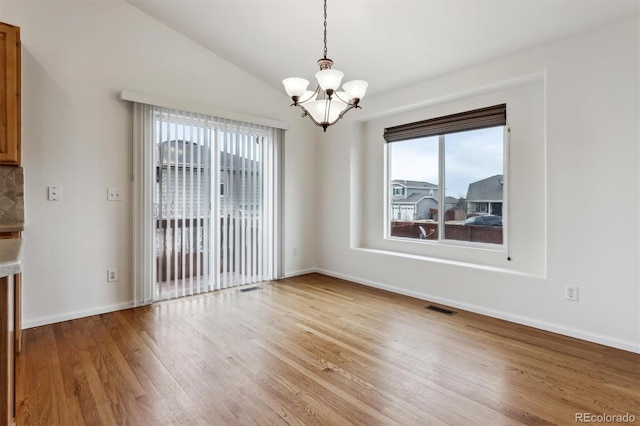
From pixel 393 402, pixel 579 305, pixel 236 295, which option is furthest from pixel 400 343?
pixel 236 295

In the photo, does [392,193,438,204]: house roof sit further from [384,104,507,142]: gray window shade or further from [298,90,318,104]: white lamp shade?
[298,90,318,104]: white lamp shade

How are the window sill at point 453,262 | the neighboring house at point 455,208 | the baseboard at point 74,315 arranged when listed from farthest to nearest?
the neighboring house at point 455,208 → the window sill at point 453,262 → the baseboard at point 74,315

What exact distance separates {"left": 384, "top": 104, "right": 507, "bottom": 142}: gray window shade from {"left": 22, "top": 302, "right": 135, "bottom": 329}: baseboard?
3718 mm

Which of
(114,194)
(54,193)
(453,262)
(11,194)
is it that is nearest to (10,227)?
(11,194)

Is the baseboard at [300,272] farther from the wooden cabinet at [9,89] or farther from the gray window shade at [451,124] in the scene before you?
the wooden cabinet at [9,89]

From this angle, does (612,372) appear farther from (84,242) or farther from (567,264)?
(84,242)

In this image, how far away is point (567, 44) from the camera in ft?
9.20

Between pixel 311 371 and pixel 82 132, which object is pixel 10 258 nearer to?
pixel 311 371

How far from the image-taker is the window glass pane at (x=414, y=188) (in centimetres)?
417

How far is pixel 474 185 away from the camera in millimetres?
3721

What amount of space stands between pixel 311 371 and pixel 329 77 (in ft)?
6.55

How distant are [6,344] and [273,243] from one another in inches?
143

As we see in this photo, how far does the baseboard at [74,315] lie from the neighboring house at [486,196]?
3.86m

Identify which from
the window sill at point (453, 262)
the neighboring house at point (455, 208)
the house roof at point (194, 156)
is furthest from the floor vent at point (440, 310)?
the house roof at point (194, 156)
